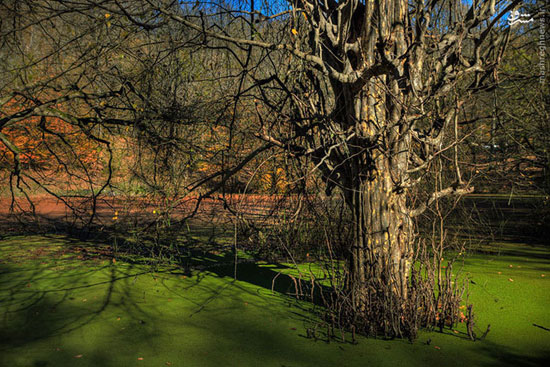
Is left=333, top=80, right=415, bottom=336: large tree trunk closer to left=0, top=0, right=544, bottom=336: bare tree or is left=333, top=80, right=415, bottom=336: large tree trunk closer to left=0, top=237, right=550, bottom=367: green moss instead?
left=0, top=0, right=544, bottom=336: bare tree

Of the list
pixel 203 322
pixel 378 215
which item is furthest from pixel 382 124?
pixel 203 322

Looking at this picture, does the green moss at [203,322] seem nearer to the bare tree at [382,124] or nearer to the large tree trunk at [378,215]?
the large tree trunk at [378,215]

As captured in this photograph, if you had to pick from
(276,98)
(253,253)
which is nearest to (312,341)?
(276,98)

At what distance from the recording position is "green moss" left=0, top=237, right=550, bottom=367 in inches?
133

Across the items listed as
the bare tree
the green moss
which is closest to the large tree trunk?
the bare tree

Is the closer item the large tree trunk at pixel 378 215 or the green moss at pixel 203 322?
the green moss at pixel 203 322

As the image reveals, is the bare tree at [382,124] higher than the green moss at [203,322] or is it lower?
higher

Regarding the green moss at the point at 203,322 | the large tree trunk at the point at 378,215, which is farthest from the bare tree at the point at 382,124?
the green moss at the point at 203,322

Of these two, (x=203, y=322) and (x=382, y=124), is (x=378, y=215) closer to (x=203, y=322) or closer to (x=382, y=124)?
(x=382, y=124)

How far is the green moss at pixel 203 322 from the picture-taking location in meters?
3.38

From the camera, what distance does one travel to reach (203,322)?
13.7ft

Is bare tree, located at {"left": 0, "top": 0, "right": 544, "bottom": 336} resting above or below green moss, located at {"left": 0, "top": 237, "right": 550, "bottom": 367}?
above

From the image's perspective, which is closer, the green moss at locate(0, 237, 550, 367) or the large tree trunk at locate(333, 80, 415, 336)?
the green moss at locate(0, 237, 550, 367)

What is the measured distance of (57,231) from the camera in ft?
30.6
